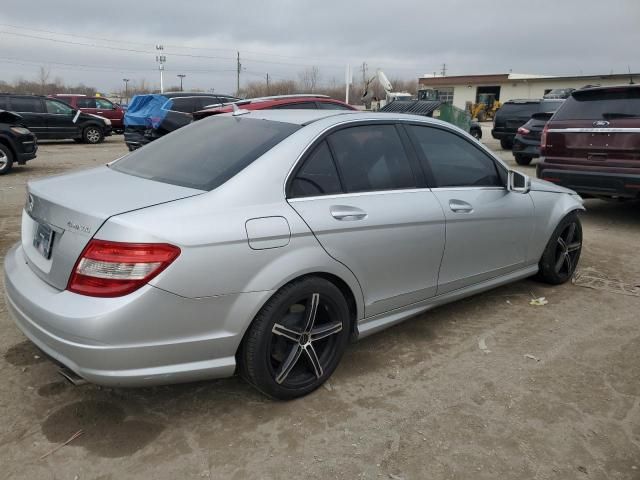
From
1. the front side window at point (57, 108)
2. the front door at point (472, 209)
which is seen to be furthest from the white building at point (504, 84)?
the front door at point (472, 209)

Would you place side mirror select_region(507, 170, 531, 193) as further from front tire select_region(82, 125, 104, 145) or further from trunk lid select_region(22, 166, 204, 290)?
front tire select_region(82, 125, 104, 145)

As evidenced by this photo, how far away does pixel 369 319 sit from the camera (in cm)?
323

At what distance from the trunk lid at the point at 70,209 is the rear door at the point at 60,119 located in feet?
54.1

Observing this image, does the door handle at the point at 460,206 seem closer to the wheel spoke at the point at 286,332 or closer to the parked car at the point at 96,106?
the wheel spoke at the point at 286,332

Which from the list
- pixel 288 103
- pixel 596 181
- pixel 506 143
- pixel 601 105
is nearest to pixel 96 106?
pixel 288 103

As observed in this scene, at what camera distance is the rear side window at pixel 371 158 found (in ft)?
10.2

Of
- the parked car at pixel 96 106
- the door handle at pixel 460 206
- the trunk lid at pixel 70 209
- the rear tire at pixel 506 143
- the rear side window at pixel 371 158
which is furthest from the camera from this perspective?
the parked car at pixel 96 106

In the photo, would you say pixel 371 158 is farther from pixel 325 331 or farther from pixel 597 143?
pixel 597 143

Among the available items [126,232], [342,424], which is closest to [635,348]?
[342,424]

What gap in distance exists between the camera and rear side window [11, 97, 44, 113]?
16.6 meters

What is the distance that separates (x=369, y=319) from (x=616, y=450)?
142 cm

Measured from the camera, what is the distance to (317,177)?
294 centimetres

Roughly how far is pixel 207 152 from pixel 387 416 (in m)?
1.79

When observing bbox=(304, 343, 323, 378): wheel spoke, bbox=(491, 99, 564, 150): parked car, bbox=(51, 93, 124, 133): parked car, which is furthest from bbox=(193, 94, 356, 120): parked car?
bbox=(51, 93, 124, 133): parked car
